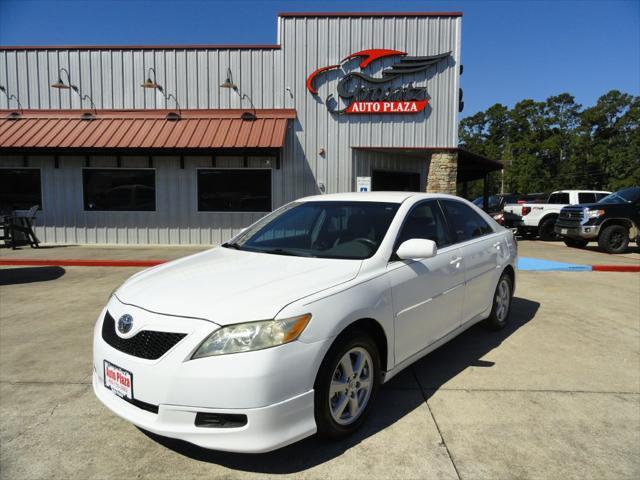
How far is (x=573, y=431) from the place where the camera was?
2.96 metres

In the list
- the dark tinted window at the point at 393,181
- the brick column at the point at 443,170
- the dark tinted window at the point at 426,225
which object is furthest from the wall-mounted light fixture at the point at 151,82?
the dark tinted window at the point at 426,225


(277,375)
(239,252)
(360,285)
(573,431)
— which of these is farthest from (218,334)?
(573,431)

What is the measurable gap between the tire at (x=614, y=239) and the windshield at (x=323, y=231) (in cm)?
1145

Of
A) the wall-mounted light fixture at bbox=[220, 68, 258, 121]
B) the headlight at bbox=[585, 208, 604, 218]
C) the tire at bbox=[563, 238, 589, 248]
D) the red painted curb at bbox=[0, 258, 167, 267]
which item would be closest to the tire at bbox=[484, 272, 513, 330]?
the red painted curb at bbox=[0, 258, 167, 267]

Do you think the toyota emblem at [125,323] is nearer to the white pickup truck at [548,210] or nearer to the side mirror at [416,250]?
the side mirror at [416,250]

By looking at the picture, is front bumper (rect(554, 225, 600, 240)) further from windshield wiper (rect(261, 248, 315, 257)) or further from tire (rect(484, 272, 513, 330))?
windshield wiper (rect(261, 248, 315, 257))

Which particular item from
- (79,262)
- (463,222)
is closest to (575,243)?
(463,222)

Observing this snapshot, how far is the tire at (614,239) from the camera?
1249 centimetres

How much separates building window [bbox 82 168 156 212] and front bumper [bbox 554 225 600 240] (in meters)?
12.6

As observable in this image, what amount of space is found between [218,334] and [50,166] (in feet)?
46.3

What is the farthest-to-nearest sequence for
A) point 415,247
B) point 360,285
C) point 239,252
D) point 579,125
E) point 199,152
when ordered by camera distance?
point 579,125 < point 199,152 < point 239,252 < point 415,247 < point 360,285

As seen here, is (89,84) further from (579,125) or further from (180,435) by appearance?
(579,125)

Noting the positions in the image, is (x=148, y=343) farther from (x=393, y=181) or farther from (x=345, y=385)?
(x=393, y=181)

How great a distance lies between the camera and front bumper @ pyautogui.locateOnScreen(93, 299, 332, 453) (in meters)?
2.31
